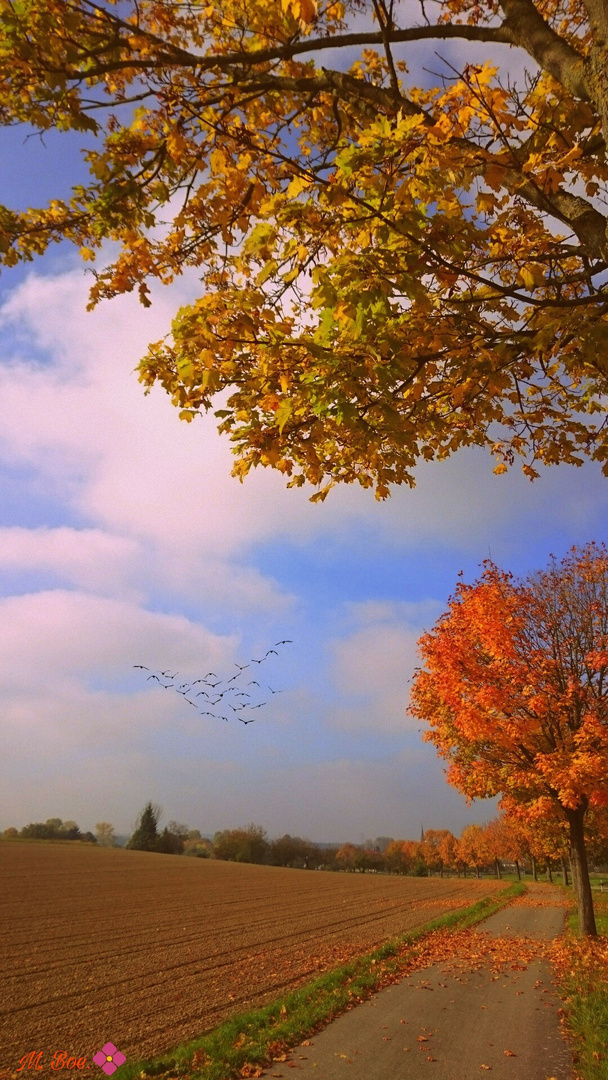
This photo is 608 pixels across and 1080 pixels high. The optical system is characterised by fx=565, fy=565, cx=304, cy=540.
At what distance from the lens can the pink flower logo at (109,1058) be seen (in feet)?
24.0

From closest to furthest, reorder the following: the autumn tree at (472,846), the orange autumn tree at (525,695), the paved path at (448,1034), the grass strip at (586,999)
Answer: the paved path at (448,1034) < the grass strip at (586,999) < the orange autumn tree at (525,695) < the autumn tree at (472,846)

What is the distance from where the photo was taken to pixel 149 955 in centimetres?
1608

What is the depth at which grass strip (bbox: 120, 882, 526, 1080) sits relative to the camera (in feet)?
22.3

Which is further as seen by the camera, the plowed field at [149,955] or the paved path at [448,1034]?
the plowed field at [149,955]

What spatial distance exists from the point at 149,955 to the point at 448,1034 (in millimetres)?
11752

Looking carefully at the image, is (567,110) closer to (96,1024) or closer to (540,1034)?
(540,1034)

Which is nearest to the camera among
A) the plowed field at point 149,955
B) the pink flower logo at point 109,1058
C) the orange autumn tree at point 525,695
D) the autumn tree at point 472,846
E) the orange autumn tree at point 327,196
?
the orange autumn tree at point 327,196

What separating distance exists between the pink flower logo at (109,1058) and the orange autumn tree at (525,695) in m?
9.28

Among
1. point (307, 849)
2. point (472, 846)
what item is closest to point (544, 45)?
point (472, 846)

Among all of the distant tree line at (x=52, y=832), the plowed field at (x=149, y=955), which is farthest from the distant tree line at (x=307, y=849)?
the plowed field at (x=149, y=955)

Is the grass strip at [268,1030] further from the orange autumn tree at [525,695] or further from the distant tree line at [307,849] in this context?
the distant tree line at [307,849]

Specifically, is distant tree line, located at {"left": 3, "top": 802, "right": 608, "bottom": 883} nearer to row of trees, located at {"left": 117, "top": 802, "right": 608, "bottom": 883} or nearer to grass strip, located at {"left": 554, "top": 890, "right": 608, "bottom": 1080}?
row of trees, located at {"left": 117, "top": 802, "right": 608, "bottom": 883}

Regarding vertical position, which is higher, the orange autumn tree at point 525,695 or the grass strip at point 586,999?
the orange autumn tree at point 525,695

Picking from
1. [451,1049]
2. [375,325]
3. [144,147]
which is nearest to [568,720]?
[451,1049]
